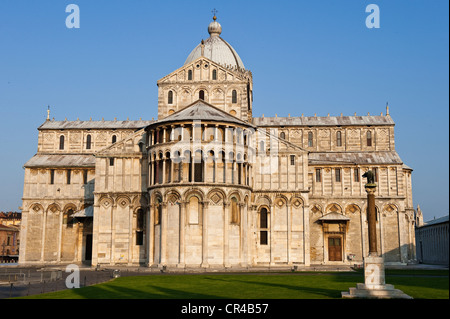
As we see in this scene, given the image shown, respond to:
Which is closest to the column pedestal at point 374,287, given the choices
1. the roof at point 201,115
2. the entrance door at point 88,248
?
the roof at point 201,115

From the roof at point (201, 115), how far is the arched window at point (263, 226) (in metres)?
10.9

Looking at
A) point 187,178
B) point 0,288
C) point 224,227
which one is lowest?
point 0,288

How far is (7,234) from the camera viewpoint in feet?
398

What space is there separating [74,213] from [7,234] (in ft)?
203

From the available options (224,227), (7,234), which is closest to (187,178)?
(224,227)

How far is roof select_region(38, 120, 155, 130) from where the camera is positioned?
254 feet

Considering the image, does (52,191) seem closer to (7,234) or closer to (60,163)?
(60,163)

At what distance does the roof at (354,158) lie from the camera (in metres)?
69.9

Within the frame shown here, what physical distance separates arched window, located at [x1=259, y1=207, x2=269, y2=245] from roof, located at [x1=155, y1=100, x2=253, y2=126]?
430 inches

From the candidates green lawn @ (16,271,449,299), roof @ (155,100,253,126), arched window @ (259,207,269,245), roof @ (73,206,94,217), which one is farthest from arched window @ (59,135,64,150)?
green lawn @ (16,271,449,299)

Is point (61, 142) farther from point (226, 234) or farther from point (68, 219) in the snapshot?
point (226, 234)

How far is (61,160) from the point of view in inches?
2886

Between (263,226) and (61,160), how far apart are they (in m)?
31.0

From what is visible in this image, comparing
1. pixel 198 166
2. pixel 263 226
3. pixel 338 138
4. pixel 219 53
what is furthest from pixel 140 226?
pixel 338 138
